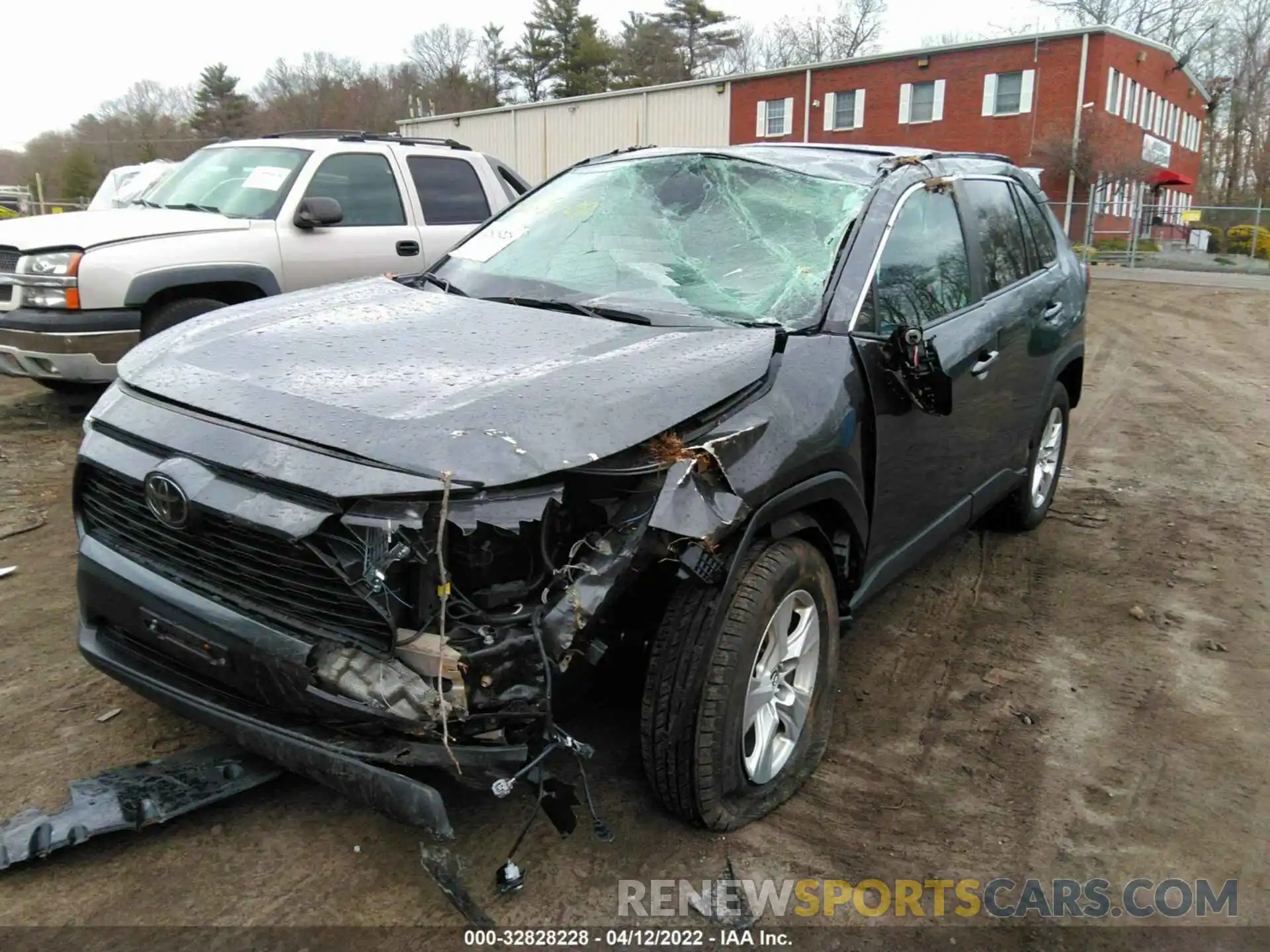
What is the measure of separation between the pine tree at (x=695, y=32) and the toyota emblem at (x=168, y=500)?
188 feet

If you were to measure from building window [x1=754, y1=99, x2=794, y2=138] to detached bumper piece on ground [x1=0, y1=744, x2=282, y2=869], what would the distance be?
36.3 meters

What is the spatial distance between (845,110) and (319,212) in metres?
32.9

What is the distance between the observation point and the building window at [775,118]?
118 feet

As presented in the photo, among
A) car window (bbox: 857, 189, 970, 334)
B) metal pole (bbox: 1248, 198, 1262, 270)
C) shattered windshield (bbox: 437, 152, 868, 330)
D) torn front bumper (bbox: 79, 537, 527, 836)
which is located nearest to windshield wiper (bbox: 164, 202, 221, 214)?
shattered windshield (bbox: 437, 152, 868, 330)

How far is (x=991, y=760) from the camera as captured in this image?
327cm

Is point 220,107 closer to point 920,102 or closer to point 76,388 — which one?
point 920,102

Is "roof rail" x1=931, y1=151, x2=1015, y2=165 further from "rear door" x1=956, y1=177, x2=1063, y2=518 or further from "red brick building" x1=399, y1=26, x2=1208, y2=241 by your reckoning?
"red brick building" x1=399, y1=26, x2=1208, y2=241

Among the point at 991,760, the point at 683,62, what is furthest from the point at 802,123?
the point at 991,760

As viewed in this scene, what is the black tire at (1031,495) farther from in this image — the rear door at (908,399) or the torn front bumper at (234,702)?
the torn front bumper at (234,702)

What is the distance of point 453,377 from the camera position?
260 centimetres

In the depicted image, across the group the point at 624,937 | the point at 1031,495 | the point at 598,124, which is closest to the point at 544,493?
the point at 624,937

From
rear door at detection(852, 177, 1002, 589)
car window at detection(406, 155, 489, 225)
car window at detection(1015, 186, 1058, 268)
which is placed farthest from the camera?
car window at detection(406, 155, 489, 225)

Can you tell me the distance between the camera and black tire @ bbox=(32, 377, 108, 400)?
6.96m

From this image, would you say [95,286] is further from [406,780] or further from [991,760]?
[991,760]
